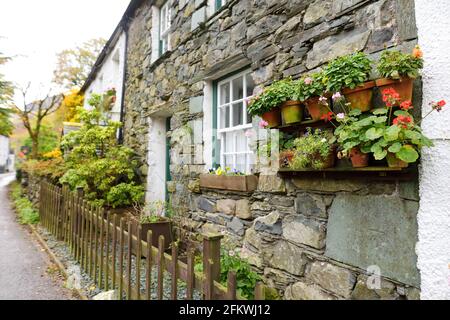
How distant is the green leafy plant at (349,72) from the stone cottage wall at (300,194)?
10.0 inches

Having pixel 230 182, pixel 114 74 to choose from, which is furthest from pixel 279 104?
pixel 114 74

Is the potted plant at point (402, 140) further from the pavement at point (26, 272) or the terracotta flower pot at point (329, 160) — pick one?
the pavement at point (26, 272)

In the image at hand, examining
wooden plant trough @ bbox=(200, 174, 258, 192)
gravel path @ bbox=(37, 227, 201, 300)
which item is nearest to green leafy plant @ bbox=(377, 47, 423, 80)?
wooden plant trough @ bbox=(200, 174, 258, 192)

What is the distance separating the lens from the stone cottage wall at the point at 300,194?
1983 millimetres

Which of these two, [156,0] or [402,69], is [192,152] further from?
[156,0]

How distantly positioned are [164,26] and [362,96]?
17.1ft

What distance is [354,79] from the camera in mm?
1981

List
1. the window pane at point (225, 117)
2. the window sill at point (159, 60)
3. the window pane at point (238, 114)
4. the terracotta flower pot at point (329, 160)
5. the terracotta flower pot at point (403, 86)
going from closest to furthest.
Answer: the terracotta flower pot at point (403, 86), the terracotta flower pot at point (329, 160), the window pane at point (238, 114), the window pane at point (225, 117), the window sill at point (159, 60)

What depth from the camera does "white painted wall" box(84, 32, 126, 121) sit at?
25.5 ft

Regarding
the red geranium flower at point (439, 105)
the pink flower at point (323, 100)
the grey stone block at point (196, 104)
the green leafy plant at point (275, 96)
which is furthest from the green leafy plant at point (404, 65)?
the grey stone block at point (196, 104)

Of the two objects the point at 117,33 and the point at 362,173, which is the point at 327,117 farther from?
the point at 117,33

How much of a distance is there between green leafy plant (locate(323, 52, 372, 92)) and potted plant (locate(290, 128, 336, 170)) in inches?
15.8

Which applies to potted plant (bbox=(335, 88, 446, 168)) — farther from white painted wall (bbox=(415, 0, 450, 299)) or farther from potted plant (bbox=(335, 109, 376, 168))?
white painted wall (bbox=(415, 0, 450, 299))

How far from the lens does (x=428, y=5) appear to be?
6.21 feet
